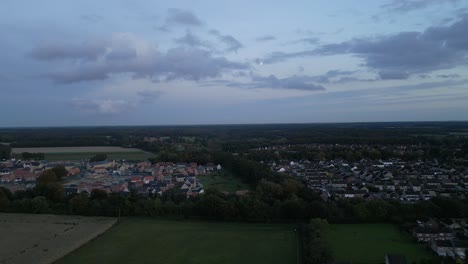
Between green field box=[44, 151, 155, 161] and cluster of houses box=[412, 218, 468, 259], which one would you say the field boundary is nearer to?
cluster of houses box=[412, 218, 468, 259]

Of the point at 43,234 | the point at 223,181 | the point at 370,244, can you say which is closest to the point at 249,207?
the point at 370,244

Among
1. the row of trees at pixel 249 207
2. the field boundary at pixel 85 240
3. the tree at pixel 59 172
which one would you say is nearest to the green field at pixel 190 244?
the field boundary at pixel 85 240

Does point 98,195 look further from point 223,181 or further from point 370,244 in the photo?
point 370,244

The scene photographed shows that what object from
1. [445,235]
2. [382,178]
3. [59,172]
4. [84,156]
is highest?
[59,172]

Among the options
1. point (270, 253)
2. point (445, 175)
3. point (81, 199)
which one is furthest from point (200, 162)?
point (270, 253)

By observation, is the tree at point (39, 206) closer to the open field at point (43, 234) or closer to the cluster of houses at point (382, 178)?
the open field at point (43, 234)

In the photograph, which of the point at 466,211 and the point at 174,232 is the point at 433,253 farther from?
the point at 174,232
